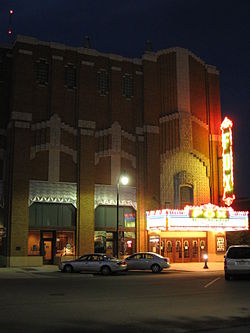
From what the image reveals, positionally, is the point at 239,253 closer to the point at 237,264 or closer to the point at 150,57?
the point at 237,264

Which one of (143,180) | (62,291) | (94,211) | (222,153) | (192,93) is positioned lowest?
(62,291)

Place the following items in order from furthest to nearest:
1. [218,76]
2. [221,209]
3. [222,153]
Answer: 1. [218,76]
2. [222,153]
3. [221,209]

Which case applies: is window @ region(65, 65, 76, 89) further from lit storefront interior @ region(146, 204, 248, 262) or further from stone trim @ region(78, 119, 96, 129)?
lit storefront interior @ region(146, 204, 248, 262)

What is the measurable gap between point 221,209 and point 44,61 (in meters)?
20.6

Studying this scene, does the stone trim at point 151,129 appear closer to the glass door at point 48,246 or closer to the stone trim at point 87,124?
the stone trim at point 87,124

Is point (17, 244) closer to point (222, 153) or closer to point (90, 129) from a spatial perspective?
point (90, 129)

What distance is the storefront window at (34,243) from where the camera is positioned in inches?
1444

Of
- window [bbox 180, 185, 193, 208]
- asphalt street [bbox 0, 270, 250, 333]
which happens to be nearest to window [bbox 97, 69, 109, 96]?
window [bbox 180, 185, 193, 208]

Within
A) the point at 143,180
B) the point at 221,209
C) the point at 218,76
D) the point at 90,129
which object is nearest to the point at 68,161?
the point at 90,129

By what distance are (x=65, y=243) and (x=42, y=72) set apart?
15.0 metres


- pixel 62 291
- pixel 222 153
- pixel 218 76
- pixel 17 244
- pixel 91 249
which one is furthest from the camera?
pixel 218 76

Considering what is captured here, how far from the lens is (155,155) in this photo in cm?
4234

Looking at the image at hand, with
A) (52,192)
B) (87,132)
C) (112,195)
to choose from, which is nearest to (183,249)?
(112,195)

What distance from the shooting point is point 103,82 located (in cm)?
4191
